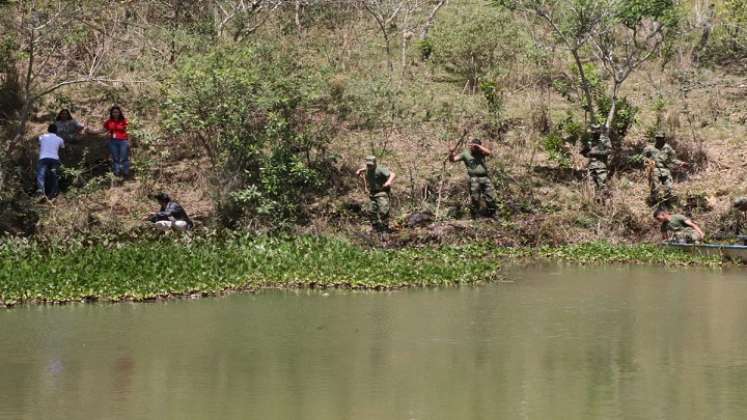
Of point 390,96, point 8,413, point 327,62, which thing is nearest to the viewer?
point 8,413

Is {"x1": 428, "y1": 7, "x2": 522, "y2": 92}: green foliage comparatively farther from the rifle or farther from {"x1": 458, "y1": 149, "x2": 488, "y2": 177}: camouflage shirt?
{"x1": 458, "y1": 149, "x2": 488, "y2": 177}: camouflage shirt

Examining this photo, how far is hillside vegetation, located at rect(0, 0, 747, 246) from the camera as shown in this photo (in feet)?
75.9

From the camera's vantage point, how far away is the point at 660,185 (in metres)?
24.1

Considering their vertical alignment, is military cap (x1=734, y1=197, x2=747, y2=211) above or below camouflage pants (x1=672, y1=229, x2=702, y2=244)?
above

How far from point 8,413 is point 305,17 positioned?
19.8 metres

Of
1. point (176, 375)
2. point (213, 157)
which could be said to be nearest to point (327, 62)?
point (213, 157)

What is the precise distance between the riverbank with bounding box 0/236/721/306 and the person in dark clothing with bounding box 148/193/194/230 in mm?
1386

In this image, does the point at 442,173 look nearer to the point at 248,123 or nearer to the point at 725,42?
the point at 248,123

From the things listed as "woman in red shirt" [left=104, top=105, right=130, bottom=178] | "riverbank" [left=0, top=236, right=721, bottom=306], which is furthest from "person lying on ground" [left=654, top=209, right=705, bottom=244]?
"woman in red shirt" [left=104, top=105, right=130, bottom=178]

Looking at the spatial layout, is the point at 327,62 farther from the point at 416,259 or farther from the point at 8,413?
the point at 8,413

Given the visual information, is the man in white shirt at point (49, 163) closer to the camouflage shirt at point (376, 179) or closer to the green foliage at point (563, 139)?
the camouflage shirt at point (376, 179)

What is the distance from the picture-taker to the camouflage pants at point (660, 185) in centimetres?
2398

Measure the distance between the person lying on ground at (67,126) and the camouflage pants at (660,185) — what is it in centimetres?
1162

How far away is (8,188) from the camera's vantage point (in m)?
22.7
